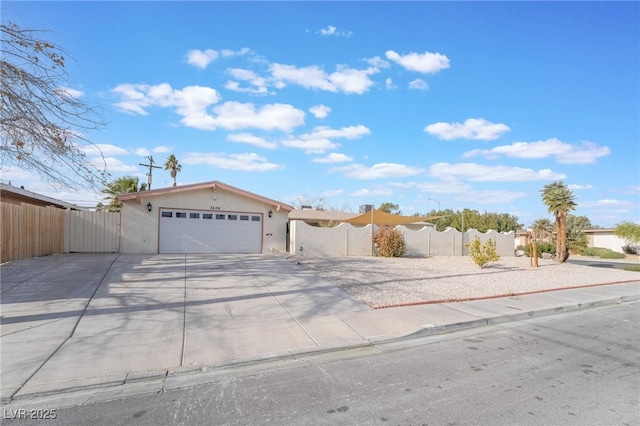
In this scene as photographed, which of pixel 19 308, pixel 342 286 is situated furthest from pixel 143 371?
pixel 342 286

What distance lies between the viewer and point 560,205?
23.9 metres

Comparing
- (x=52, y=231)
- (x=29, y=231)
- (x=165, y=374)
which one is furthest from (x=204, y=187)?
(x=165, y=374)

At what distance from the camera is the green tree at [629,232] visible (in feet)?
121

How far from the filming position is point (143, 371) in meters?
4.91

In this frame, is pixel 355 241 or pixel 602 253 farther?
pixel 602 253

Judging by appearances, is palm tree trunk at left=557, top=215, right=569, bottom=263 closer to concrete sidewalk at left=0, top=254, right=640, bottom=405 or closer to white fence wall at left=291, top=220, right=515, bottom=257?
white fence wall at left=291, top=220, right=515, bottom=257

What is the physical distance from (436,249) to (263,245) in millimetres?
11381

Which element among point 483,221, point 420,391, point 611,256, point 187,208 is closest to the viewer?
point 420,391

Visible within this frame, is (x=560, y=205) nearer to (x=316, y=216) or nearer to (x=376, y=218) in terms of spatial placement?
(x=376, y=218)

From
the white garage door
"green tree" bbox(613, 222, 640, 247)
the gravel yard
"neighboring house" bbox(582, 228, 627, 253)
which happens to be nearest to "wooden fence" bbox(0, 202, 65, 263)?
the white garage door

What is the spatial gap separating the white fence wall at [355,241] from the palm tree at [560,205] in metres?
5.22

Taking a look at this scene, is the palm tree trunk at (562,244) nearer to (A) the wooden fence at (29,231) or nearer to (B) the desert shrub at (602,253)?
(B) the desert shrub at (602,253)

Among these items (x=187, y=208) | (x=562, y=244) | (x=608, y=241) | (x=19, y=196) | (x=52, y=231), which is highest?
(x=19, y=196)

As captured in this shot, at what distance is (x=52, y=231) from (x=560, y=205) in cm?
2866
